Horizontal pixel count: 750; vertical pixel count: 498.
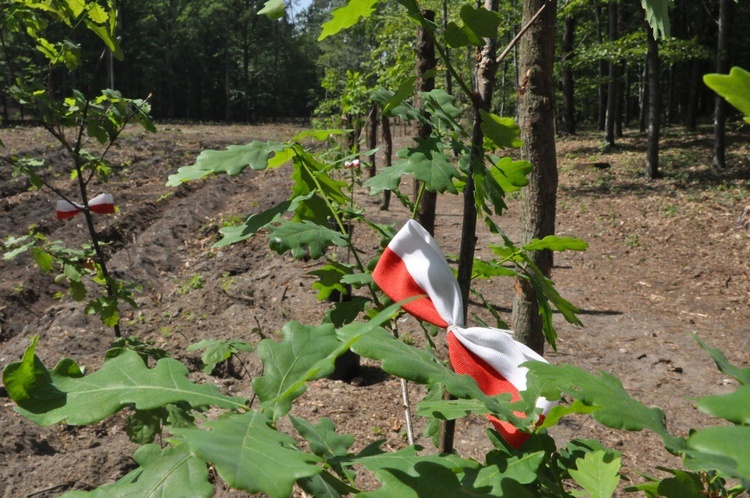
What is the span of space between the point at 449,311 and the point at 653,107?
1300cm

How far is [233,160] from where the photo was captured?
3.68ft

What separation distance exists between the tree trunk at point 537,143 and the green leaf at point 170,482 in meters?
2.33

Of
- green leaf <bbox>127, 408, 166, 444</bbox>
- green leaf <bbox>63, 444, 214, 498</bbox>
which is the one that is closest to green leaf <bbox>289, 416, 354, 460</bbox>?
green leaf <bbox>63, 444, 214, 498</bbox>

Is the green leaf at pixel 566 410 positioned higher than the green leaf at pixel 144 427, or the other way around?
the green leaf at pixel 566 410

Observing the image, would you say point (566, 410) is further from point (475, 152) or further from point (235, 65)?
point (235, 65)

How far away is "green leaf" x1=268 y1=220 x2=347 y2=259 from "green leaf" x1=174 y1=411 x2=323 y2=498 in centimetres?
72

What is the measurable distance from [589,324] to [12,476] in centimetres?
527

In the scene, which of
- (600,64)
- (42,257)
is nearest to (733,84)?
(42,257)

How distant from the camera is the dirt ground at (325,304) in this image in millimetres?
4074

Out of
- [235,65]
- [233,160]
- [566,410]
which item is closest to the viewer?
[566,410]

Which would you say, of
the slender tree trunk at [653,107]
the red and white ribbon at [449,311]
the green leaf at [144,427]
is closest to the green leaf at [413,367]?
the red and white ribbon at [449,311]

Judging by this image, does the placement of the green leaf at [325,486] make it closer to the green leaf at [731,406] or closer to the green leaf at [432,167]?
the green leaf at [731,406]

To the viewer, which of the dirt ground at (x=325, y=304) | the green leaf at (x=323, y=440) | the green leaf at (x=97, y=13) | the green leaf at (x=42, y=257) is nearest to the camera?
the green leaf at (x=323, y=440)

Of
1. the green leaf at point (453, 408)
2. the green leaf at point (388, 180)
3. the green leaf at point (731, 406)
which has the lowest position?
the green leaf at point (453, 408)
